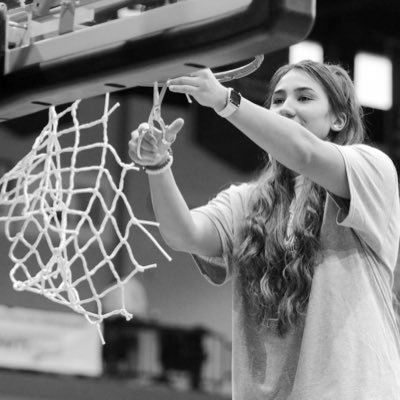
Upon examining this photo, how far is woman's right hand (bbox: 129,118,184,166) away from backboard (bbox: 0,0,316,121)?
7.0 inches

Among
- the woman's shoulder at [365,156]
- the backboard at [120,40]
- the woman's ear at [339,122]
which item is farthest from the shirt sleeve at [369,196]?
the backboard at [120,40]

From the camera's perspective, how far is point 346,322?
1.67 metres

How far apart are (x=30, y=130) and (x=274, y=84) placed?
308 centimetres

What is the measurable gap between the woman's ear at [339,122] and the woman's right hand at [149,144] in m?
0.32

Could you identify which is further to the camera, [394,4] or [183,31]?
[394,4]

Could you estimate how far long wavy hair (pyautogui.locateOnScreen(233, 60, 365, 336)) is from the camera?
1.72 m

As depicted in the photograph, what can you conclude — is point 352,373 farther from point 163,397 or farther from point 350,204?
point 163,397

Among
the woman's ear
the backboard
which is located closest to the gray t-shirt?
the woman's ear

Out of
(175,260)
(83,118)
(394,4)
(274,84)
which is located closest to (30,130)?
(83,118)

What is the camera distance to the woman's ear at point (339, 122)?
6.05 feet

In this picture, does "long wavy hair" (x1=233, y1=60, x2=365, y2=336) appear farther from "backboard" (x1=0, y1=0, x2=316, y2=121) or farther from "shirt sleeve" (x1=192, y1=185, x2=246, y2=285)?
"backboard" (x1=0, y1=0, x2=316, y2=121)

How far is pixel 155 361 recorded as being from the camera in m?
5.00

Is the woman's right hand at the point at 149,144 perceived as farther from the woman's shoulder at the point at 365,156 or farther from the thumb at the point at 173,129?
the woman's shoulder at the point at 365,156

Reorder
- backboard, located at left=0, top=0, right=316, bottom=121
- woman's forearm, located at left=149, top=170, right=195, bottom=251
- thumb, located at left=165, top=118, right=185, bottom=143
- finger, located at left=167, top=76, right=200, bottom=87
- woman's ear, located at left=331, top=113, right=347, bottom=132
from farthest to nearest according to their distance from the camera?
woman's ear, located at left=331, top=113, right=347, bottom=132, woman's forearm, located at left=149, top=170, right=195, bottom=251, thumb, located at left=165, top=118, right=185, bottom=143, finger, located at left=167, top=76, right=200, bottom=87, backboard, located at left=0, top=0, right=316, bottom=121
